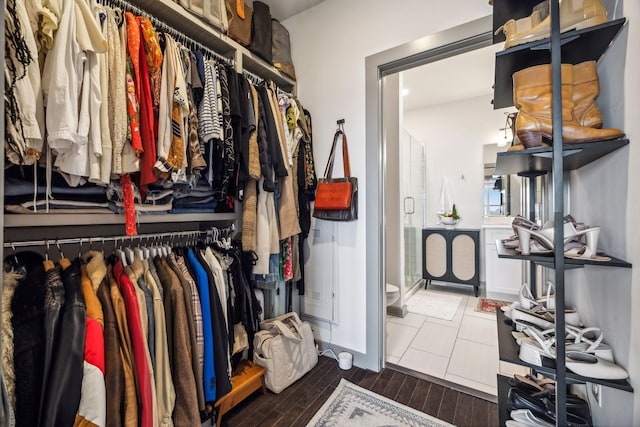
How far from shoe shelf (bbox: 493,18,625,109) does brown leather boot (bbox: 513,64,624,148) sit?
0.08 meters

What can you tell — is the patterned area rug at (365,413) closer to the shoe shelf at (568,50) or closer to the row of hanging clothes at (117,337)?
the row of hanging clothes at (117,337)

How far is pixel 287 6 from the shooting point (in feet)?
7.16

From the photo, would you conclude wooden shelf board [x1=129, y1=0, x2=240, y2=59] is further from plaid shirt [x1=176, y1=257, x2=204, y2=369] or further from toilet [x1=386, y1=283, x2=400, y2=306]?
toilet [x1=386, y1=283, x2=400, y2=306]

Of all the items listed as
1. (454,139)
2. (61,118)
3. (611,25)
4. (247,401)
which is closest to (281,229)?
(247,401)

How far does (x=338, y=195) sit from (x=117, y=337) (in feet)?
4.51

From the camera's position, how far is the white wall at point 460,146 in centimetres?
377

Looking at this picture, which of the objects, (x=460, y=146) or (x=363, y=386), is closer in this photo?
(x=363, y=386)

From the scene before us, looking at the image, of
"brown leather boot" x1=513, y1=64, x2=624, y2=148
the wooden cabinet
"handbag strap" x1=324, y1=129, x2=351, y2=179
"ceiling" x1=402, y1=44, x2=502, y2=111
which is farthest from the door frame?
the wooden cabinet

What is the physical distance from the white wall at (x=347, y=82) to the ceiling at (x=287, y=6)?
0.05 meters

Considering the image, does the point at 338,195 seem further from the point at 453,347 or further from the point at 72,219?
the point at 453,347

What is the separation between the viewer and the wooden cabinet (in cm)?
345

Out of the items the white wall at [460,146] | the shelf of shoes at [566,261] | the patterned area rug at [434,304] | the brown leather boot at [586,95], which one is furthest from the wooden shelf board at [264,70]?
the white wall at [460,146]

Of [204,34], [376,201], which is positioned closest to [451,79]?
[376,201]

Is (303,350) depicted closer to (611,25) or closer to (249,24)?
(611,25)
